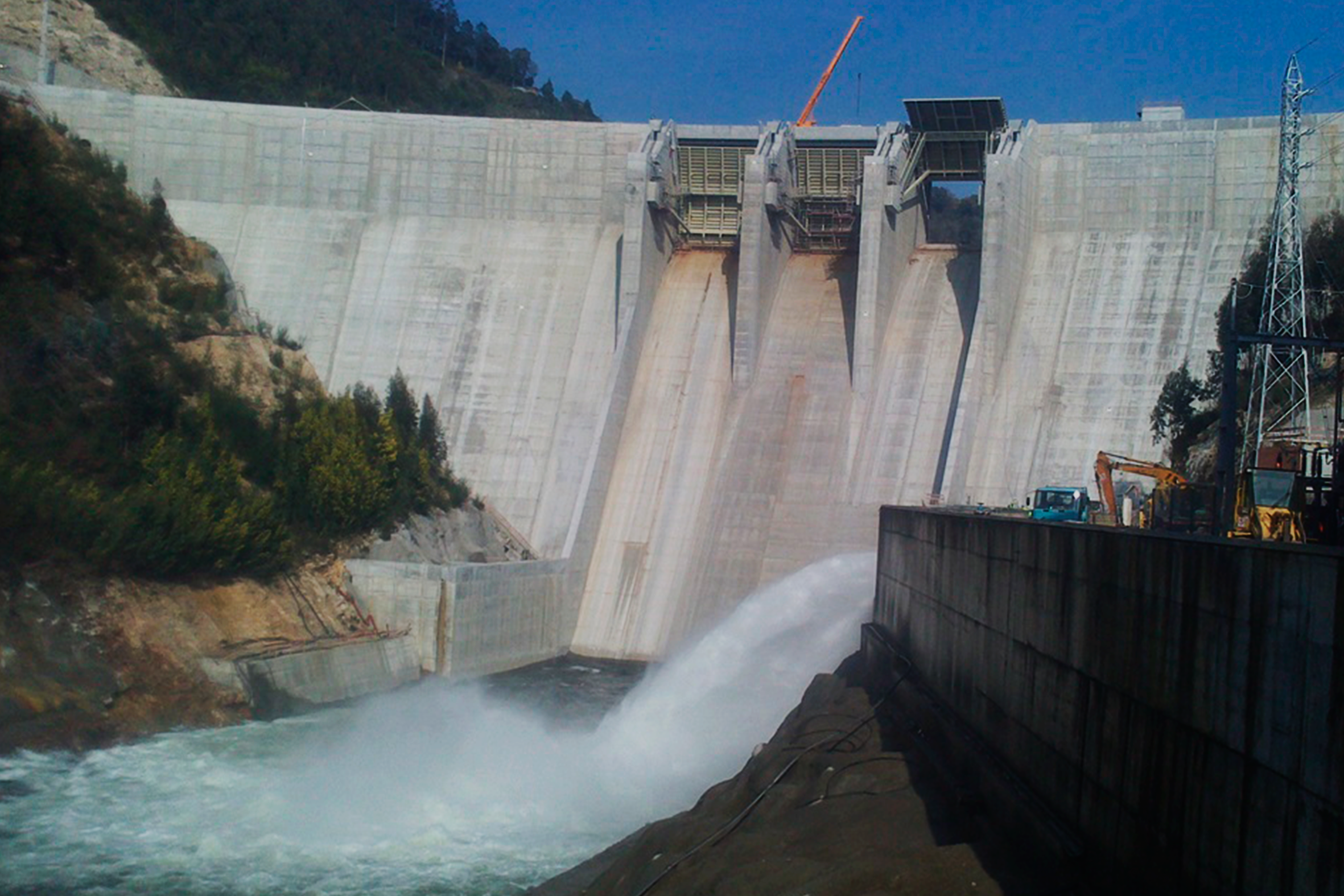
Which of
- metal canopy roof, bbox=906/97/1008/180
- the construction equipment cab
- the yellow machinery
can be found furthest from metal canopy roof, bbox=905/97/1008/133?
the yellow machinery

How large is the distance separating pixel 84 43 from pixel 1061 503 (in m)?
35.3

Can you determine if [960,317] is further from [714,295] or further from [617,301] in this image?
[617,301]

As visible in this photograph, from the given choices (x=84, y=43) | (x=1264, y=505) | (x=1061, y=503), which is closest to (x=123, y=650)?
(x=1061, y=503)

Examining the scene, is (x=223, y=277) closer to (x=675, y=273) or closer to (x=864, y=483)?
(x=675, y=273)

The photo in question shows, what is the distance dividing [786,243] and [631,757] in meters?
17.0

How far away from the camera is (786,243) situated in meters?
32.2

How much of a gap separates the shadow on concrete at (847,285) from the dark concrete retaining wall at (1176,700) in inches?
768

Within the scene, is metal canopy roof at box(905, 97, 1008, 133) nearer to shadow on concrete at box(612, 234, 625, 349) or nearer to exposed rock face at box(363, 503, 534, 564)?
shadow on concrete at box(612, 234, 625, 349)

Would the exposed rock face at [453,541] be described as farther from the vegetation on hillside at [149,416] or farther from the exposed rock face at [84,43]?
the exposed rock face at [84,43]

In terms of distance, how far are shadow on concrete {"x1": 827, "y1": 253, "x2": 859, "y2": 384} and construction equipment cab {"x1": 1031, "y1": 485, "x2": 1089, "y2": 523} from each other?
8.62 meters

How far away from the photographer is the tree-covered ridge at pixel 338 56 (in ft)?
179

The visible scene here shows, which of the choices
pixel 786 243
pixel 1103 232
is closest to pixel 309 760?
pixel 786 243

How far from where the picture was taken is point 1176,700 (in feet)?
21.1

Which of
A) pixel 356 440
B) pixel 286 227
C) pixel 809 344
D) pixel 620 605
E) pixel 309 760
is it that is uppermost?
pixel 286 227
